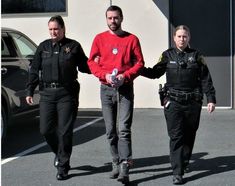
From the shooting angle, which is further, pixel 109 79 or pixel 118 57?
pixel 118 57

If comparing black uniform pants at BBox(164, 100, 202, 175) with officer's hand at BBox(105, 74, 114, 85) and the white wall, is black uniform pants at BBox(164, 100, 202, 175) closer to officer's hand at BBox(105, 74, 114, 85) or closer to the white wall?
officer's hand at BBox(105, 74, 114, 85)

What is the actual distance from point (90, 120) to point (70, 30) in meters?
2.46

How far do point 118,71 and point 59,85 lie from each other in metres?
0.76

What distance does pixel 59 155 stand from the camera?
5785 millimetres

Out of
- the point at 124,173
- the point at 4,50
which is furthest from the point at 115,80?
the point at 4,50

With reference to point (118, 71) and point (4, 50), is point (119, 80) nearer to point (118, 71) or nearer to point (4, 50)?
point (118, 71)

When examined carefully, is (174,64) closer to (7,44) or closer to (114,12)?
(114,12)

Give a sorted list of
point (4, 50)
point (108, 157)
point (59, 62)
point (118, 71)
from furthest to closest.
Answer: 1. point (4, 50)
2. point (108, 157)
3. point (59, 62)
4. point (118, 71)

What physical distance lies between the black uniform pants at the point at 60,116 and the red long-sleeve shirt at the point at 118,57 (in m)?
0.50

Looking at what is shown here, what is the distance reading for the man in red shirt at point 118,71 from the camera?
210 inches

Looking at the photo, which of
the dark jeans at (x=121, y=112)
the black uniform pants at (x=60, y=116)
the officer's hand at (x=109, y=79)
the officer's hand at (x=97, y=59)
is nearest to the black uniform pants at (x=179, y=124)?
the dark jeans at (x=121, y=112)

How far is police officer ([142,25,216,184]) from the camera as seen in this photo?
214 inches

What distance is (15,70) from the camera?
7.23m

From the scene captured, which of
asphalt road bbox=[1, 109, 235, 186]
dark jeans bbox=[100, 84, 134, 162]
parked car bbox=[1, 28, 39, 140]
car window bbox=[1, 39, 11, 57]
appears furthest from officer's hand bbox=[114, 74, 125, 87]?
car window bbox=[1, 39, 11, 57]
